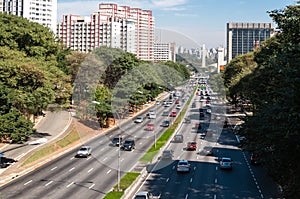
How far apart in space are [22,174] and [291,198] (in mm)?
22409

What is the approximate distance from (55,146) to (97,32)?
92987 millimetres

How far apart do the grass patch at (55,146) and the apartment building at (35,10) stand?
376 ft

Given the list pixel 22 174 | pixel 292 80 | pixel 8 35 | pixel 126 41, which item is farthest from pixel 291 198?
pixel 126 41

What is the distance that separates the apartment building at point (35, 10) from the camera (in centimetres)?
15575

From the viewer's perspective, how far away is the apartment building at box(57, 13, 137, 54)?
390ft

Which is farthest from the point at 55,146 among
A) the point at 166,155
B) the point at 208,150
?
the point at 208,150

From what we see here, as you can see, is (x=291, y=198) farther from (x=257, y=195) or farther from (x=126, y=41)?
(x=126, y=41)

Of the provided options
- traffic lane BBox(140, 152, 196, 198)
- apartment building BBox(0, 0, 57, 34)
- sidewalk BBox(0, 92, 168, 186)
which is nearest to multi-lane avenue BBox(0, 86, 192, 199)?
sidewalk BBox(0, 92, 168, 186)

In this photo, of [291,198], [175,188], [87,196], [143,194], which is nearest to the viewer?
[291,198]

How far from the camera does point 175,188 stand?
92.4ft

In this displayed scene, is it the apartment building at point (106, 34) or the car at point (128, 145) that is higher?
the apartment building at point (106, 34)

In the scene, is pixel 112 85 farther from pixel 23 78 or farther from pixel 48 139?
pixel 23 78

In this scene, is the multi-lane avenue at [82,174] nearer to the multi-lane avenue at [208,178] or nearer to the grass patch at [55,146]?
the grass patch at [55,146]

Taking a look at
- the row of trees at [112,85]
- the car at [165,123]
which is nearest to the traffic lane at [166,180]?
the row of trees at [112,85]
